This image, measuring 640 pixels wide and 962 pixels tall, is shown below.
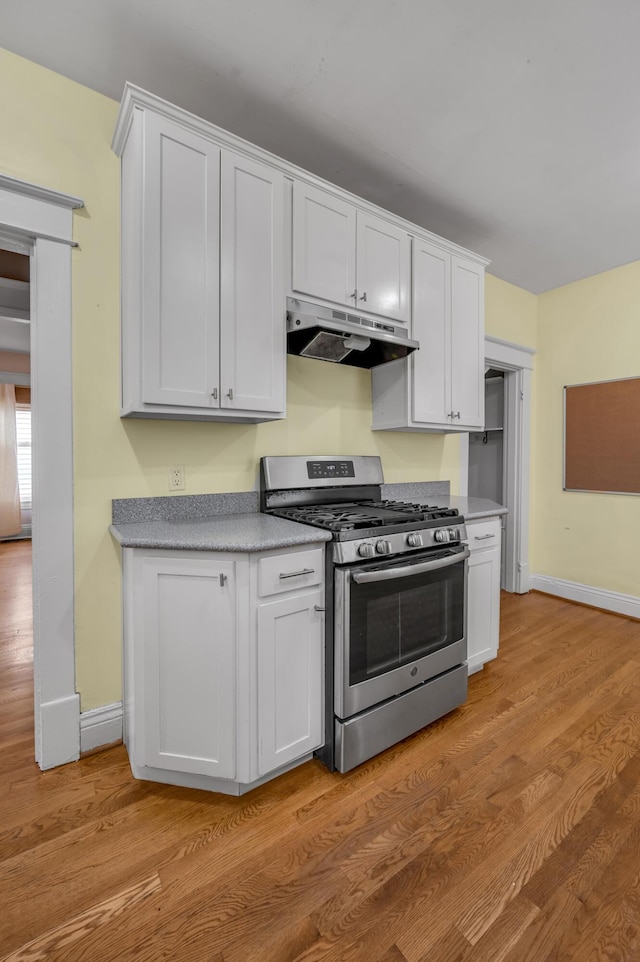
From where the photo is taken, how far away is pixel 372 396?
2746mm

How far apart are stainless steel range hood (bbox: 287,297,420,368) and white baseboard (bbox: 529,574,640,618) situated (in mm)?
2709

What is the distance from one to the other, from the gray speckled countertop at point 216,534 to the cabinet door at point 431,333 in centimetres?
118

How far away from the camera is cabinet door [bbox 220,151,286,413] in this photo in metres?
1.82

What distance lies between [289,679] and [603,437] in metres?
3.27

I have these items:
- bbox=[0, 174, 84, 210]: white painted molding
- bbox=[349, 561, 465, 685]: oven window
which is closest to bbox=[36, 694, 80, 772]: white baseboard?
bbox=[349, 561, 465, 685]: oven window

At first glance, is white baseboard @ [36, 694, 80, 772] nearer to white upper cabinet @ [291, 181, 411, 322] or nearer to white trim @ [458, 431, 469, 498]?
white upper cabinet @ [291, 181, 411, 322]

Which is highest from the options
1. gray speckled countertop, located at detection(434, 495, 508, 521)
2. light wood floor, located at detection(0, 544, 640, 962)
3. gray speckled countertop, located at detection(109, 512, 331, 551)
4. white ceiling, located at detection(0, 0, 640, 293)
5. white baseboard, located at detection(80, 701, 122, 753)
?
white ceiling, located at detection(0, 0, 640, 293)

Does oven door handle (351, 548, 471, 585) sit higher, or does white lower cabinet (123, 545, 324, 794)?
oven door handle (351, 548, 471, 585)

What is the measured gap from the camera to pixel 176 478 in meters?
2.04

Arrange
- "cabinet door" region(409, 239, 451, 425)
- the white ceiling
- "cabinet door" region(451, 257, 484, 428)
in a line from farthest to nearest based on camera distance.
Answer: "cabinet door" region(451, 257, 484, 428)
"cabinet door" region(409, 239, 451, 425)
the white ceiling

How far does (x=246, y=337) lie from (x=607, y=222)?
8.44 ft

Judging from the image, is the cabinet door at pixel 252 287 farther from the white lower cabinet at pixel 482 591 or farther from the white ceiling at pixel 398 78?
the white lower cabinet at pixel 482 591

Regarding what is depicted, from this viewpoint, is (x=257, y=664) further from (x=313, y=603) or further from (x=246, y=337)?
(x=246, y=337)

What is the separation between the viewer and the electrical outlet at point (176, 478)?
203cm
